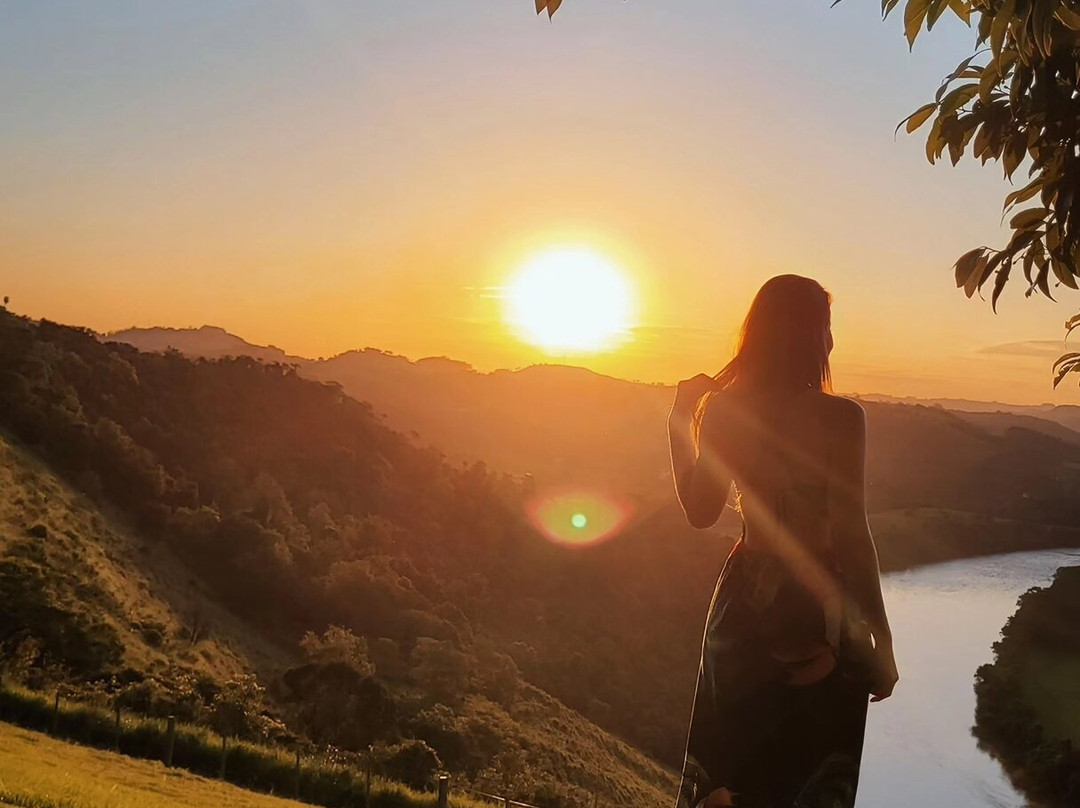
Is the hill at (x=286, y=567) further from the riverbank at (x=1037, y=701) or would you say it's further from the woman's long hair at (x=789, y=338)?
the woman's long hair at (x=789, y=338)

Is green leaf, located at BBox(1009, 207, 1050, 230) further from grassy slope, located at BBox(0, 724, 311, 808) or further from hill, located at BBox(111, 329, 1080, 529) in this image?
hill, located at BBox(111, 329, 1080, 529)

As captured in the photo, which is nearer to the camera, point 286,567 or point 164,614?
point 164,614

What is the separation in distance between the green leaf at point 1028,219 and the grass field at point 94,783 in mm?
6322

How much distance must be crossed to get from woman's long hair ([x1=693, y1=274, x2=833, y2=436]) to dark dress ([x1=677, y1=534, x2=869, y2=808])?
0.35 metres

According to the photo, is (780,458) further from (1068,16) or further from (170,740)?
(170,740)

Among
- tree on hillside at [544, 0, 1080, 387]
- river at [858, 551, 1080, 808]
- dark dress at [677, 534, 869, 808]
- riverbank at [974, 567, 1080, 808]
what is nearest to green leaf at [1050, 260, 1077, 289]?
tree on hillside at [544, 0, 1080, 387]

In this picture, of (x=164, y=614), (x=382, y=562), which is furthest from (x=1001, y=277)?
(x=382, y=562)

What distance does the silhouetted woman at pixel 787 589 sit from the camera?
177cm

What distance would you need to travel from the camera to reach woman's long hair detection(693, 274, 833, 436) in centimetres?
186

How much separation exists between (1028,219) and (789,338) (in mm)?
668

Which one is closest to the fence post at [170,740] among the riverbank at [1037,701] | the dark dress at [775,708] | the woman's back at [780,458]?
the dark dress at [775,708]

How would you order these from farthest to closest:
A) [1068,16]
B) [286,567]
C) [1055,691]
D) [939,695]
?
1. [939,695]
2. [1055,691]
3. [286,567]
4. [1068,16]

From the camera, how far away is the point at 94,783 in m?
8.40

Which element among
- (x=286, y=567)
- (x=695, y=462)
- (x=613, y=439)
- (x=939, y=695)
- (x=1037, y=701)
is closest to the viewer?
(x=695, y=462)
